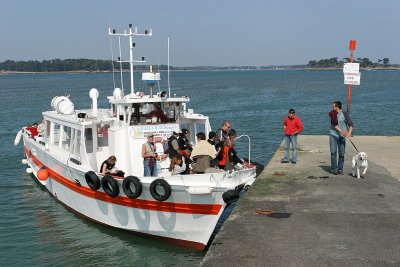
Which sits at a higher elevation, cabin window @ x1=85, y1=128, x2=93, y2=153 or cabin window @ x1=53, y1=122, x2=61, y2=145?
cabin window @ x1=85, y1=128, x2=93, y2=153

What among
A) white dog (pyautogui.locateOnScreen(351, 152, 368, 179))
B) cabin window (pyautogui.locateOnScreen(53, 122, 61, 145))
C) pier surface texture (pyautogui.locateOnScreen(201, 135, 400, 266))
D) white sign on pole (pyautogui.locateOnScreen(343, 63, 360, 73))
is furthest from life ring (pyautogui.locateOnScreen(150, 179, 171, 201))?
white sign on pole (pyautogui.locateOnScreen(343, 63, 360, 73))

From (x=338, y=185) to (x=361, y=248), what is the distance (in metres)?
3.52

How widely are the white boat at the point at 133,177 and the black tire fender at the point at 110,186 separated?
0.02 metres

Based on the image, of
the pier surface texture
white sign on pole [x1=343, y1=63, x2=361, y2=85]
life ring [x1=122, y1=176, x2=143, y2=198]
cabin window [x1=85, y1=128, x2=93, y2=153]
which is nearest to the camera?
the pier surface texture

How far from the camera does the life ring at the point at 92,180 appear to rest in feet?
34.9

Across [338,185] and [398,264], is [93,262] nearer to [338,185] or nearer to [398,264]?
[338,185]

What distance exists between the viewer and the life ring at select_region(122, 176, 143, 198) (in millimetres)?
9820

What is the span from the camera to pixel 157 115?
40.1 ft

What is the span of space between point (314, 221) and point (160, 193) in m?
3.48

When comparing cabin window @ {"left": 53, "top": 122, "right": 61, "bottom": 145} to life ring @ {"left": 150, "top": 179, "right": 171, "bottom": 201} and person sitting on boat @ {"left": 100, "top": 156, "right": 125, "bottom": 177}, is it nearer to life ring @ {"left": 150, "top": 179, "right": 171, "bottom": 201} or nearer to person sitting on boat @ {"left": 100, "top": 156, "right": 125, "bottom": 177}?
person sitting on boat @ {"left": 100, "top": 156, "right": 125, "bottom": 177}

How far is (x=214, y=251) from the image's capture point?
6.71 m

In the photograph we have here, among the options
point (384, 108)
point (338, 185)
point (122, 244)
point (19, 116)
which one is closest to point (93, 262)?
point (122, 244)

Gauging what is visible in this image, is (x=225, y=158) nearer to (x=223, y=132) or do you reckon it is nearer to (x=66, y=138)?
(x=223, y=132)

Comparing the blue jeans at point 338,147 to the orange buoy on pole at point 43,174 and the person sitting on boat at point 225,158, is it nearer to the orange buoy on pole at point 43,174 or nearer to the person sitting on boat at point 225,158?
the person sitting on boat at point 225,158
